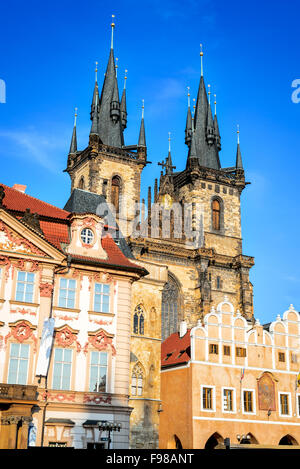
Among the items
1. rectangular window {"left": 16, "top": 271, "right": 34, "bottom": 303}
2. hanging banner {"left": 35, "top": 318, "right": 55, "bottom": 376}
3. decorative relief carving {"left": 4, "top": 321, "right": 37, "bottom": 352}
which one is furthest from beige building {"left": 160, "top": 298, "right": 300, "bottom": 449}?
rectangular window {"left": 16, "top": 271, "right": 34, "bottom": 303}

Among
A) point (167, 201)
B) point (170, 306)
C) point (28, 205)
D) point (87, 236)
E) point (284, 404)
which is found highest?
point (167, 201)

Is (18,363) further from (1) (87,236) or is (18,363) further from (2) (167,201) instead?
(2) (167,201)

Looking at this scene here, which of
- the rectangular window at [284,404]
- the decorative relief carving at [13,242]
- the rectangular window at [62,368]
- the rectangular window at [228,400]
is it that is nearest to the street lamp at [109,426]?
the rectangular window at [62,368]

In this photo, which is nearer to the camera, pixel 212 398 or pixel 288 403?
pixel 212 398

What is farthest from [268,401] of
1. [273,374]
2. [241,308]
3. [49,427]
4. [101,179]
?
[101,179]

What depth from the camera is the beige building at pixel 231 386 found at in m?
33.4

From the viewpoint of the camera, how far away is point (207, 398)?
33.5 meters

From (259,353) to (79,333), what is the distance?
15.5 meters

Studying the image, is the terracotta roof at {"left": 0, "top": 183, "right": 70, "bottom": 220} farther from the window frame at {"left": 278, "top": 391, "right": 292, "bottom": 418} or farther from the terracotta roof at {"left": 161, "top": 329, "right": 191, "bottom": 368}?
the window frame at {"left": 278, "top": 391, "right": 292, "bottom": 418}

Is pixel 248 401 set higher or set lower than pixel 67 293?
lower

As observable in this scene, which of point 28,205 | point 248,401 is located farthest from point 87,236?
point 248,401

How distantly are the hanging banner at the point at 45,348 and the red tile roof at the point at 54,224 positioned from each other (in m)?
3.33

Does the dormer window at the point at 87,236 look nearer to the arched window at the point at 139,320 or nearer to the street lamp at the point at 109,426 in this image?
the street lamp at the point at 109,426

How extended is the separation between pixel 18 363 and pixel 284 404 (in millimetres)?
19363
